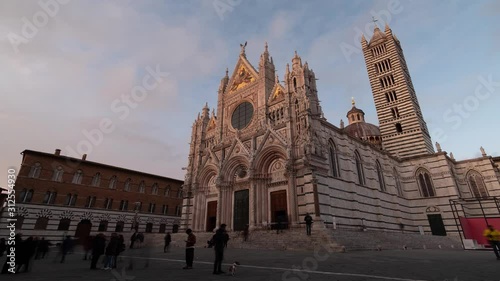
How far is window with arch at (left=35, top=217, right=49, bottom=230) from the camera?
2514 cm

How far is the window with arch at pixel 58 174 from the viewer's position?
27391 mm

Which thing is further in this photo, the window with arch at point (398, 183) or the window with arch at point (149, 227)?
the window with arch at point (149, 227)

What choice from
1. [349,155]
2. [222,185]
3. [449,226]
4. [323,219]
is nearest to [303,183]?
[323,219]

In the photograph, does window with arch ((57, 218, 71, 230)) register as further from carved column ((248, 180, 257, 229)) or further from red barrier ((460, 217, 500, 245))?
red barrier ((460, 217, 500, 245))

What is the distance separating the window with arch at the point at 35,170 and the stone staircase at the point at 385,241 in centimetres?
2907

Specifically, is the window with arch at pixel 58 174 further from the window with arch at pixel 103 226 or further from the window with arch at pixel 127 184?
the window with arch at pixel 127 184

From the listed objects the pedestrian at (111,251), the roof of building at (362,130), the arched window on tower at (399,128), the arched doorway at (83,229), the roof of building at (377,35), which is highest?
the roof of building at (377,35)

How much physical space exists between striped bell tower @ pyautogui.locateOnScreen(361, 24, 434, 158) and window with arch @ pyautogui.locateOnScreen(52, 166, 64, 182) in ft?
128

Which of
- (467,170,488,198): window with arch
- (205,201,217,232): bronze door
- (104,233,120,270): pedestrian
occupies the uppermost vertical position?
(467,170,488,198): window with arch

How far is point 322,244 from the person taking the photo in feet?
46.3

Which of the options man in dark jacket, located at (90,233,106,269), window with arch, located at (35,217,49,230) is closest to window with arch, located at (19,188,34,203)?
window with arch, located at (35,217,49,230)

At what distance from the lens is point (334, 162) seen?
21828mm

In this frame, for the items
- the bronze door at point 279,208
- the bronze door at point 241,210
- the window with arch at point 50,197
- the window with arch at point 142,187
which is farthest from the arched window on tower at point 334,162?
the window with arch at point 50,197

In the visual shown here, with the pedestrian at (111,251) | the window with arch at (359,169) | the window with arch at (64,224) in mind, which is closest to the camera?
the pedestrian at (111,251)
